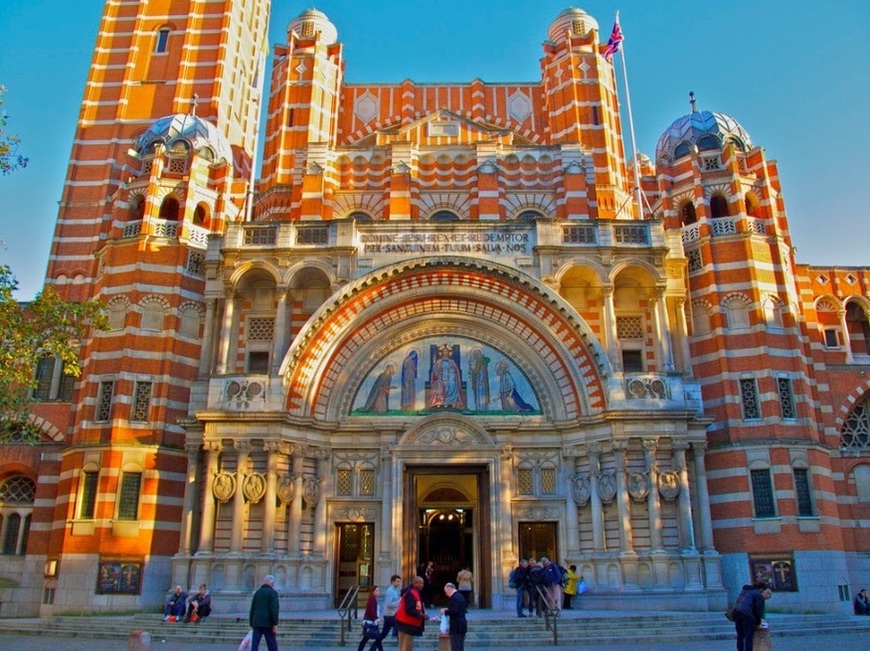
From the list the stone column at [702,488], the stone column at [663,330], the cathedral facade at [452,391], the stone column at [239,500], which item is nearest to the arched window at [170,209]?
the cathedral facade at [452,391]

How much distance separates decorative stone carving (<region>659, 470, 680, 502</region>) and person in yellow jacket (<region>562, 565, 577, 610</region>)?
3583 millimetres

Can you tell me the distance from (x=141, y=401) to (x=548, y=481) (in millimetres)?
14016

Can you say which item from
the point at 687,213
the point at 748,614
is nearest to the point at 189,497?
the point at 748,614

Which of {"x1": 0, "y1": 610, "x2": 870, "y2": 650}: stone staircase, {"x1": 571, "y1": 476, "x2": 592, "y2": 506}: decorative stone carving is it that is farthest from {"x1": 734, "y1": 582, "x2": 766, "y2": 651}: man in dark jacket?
{"x1": 571, "y1": 476, "x2": 592, "y2": 506}: decorative stone carving

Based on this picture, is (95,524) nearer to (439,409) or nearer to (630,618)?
(439,409)

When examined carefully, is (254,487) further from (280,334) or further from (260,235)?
(260,235)

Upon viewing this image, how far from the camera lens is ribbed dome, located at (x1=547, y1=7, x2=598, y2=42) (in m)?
34.1

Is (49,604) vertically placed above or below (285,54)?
below

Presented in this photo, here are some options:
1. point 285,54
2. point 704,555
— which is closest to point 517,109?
point 285,54

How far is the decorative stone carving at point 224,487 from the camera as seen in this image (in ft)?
73.0

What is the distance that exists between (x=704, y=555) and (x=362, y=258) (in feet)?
46.9

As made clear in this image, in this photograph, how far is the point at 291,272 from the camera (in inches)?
982

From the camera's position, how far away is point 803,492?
2397 centimetres

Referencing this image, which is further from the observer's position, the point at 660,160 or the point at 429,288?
the point at 660,160
